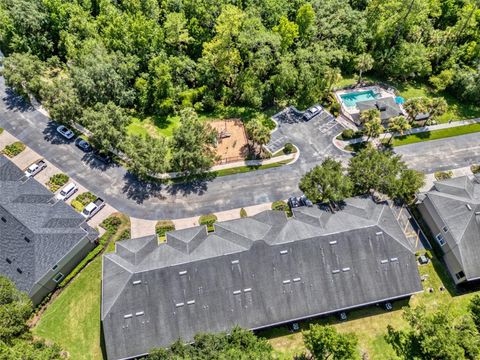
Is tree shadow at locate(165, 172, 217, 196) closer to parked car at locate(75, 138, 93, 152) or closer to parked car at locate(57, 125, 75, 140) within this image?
parked car at locate(75, 138, 93, 152)

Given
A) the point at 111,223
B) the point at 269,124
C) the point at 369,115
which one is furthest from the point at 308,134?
the point at 111,223

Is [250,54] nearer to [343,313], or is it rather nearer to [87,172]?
[87,172]

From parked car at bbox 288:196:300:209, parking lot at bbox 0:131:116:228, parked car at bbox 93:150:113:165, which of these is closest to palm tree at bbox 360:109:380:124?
parked car at bbox 288:196:300:209

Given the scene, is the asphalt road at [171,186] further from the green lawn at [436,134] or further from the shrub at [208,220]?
the green lawn at [436,134]

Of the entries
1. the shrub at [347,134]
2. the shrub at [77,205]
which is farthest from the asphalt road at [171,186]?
the shrub at [77,205]

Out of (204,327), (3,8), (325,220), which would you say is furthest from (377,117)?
(3,8)

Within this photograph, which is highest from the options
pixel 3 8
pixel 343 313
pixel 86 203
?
pixel 3 8

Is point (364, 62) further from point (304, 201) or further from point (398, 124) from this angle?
point (304, 201)
